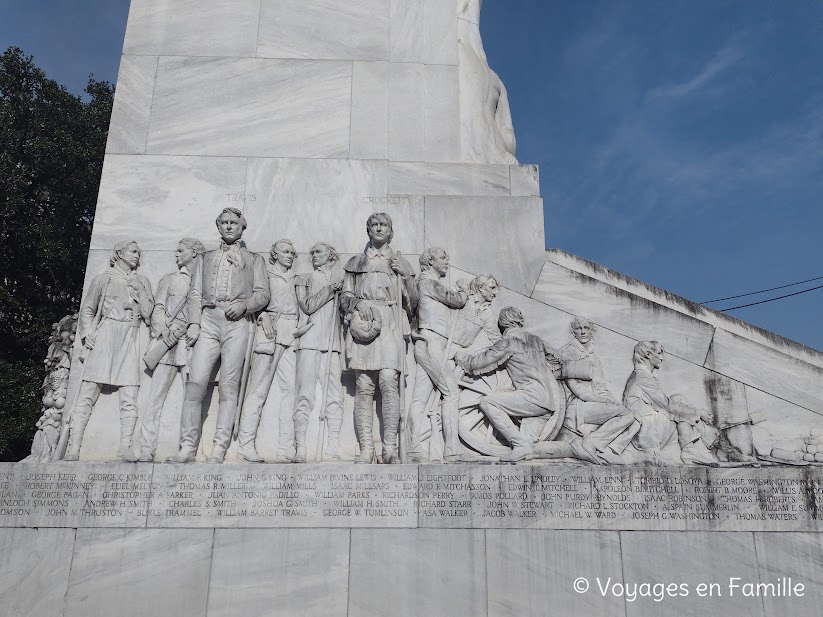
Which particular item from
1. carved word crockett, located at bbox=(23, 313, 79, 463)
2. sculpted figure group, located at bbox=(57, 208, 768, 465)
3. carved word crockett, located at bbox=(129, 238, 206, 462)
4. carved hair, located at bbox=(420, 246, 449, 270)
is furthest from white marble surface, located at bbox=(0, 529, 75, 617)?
carved hair, located at bbox=(420, 246, 449, 270)

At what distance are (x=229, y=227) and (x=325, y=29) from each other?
4.31 meters

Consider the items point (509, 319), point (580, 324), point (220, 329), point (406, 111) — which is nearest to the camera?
point (220, 329)

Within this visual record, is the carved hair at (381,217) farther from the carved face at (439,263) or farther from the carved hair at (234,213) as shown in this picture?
the carved hair at (234,213)

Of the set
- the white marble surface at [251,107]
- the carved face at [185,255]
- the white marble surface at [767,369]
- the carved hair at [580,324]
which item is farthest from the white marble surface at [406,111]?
the white marble surface at [767,369]

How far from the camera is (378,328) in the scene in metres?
9.81

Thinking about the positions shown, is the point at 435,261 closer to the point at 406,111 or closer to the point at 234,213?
the point at 234,213

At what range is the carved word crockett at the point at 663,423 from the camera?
984cm

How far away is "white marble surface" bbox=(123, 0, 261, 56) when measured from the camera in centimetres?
1279

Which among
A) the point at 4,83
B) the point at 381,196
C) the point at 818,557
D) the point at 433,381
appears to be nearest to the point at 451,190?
the point at 381,196

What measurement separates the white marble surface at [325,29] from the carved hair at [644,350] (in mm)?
6026

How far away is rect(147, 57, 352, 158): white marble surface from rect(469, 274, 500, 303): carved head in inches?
117

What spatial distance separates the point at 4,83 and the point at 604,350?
19941 millimetres

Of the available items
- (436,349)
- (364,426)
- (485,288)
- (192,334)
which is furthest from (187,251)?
(485,288)

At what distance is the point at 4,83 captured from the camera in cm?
2302
